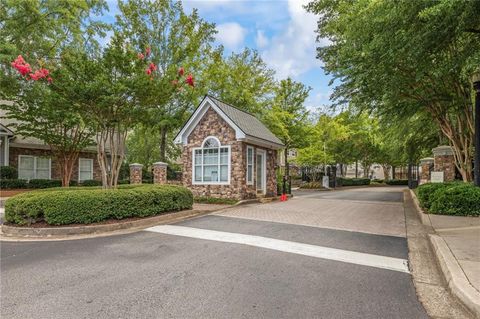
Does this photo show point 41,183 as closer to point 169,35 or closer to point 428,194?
point 169,35

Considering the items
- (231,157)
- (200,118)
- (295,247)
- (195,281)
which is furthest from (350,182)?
(195,281)

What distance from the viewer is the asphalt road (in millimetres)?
3361

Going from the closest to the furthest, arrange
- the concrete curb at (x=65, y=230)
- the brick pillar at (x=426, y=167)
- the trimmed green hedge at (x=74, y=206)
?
the concrete curb at (x=65, y=230)
the trimmed green hedge at (x=74, y=206)
the brick pillar at (x=426, y=167)

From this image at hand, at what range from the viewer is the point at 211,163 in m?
14.7

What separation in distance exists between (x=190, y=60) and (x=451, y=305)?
19.7 m

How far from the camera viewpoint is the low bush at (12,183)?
1622 cm

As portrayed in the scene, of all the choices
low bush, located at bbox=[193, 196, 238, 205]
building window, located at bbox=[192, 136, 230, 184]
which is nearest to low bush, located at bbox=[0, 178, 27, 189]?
building window, located at bbox=[192, 136, 230, 184]

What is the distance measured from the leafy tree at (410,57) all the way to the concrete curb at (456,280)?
3559mm

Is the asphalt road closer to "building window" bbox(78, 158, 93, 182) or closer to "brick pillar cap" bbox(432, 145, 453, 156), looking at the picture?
"brick pillar cap" bbox(432, 145, 453, 156)

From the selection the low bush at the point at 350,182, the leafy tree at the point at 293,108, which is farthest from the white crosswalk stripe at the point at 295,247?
the low bush at the point at 350,182

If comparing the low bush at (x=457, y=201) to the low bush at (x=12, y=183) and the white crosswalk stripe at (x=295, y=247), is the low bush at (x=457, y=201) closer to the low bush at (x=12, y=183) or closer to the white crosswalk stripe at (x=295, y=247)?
the white crosswalk stripe at (x=295, y=247)

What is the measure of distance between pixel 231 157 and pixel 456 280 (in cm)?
1063

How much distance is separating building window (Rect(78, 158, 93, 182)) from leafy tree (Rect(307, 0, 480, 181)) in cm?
1762

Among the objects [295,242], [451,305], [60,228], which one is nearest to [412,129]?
[295,242]
